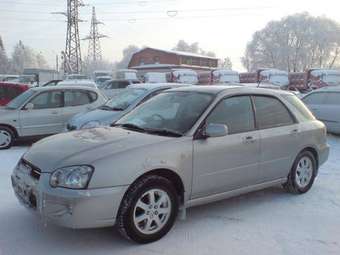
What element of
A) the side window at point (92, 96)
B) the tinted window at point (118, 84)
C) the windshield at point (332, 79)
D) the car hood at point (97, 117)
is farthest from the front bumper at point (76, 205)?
the windshield at point (332, 79)

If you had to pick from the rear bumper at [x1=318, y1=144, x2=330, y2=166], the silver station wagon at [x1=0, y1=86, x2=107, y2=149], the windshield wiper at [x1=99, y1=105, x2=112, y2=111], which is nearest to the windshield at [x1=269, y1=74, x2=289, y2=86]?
the silver station wagon at [x1=0, y1=86, x2=107, y2=149]

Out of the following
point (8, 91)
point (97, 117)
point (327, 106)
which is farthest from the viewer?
point (8, 91)

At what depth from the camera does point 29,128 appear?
9.90 meters

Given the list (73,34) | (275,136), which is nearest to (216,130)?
(275,136)

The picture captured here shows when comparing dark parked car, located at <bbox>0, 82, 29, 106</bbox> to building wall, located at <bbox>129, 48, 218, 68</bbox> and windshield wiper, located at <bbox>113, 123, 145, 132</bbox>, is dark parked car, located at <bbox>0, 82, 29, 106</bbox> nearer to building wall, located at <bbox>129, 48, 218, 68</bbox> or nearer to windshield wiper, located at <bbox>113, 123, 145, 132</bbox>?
windshield wiper, located at <bbox>113, 123, 145, 132</bbox>

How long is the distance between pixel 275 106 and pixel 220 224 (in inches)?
73.9

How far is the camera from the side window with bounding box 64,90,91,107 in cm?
1044

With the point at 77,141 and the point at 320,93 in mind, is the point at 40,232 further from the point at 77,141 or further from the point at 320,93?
the point at 320,93

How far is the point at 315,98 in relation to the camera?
12.1 meters

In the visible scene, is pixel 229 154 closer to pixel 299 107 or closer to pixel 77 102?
pixel 299 107

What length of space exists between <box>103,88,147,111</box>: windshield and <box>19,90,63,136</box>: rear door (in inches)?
50.2

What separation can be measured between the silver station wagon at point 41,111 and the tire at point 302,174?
610 cm

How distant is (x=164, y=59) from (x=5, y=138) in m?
65.3

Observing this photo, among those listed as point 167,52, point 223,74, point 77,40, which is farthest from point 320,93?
point 167,52
